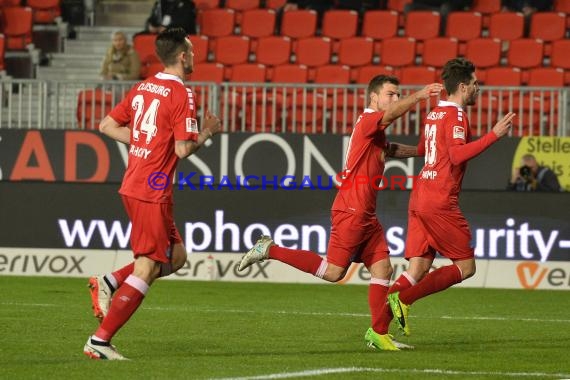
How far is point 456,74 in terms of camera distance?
1027 cm

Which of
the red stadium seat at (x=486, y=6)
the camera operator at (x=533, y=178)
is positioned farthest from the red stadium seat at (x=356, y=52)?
the camera operator at (x=533, y=178)

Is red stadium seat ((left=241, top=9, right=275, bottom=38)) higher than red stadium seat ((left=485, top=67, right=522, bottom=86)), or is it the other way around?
red stadium seat ((left=241, top=9, right=275, bottom=38))

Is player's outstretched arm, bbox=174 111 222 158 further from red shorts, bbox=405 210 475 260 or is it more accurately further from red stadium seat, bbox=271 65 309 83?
red stadium seat, bbox=271 65 309 83

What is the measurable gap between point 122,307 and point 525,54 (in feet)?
46.4

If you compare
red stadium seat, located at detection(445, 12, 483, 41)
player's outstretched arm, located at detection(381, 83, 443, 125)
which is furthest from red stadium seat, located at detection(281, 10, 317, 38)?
player's outstretched arm, located at detection(381, 83, 443, 125)

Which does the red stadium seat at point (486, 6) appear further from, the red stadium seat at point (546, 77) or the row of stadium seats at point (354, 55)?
the red stadium seat at point (546, 77)

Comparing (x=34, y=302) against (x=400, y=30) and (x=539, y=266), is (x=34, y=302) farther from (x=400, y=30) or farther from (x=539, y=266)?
(x=400, y=30)

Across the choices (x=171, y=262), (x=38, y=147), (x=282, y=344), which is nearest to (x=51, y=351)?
(x=171, y=262)

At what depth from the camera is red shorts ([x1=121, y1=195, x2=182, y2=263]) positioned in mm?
8664

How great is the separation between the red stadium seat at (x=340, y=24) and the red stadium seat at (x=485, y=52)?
6.97 feet

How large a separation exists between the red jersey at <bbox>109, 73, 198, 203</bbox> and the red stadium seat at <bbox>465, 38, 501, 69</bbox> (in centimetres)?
1317

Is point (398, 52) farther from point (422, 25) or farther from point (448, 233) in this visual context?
point (448, 233)

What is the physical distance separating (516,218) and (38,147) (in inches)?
261

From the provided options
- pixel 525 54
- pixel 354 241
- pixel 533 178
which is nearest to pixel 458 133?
pixel 354 241
